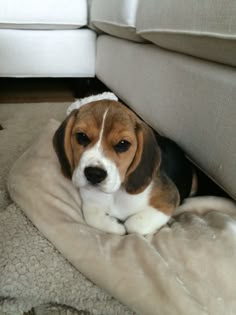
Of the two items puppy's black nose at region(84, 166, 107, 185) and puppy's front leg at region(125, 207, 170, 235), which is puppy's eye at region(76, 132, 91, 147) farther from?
puppy's front leg at region(125, 207, 170, 235)

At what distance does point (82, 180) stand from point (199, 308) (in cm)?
36

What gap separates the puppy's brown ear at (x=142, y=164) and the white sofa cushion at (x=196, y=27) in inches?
10.5

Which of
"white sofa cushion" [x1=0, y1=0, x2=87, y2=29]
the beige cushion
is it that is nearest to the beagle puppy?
the beige cushion

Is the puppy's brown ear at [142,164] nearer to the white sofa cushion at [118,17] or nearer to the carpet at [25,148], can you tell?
the carpet at [25,148]

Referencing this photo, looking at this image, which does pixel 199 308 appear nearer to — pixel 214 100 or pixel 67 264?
pixel 67 264

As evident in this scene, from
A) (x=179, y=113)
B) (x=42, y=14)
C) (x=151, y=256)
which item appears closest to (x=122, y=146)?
(x=151, y=256)

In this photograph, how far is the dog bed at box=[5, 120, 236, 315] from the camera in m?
0.76

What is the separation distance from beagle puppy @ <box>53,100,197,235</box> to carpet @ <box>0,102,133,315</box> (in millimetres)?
180

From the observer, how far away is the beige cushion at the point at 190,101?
3.10ft

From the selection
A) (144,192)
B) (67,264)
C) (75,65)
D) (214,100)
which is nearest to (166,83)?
(214,100)

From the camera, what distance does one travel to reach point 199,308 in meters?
0.74

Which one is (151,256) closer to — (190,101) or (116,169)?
(116,169)

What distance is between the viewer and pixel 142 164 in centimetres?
92

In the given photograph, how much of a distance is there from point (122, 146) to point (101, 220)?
8.4 inches
